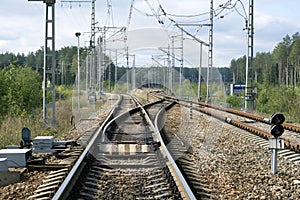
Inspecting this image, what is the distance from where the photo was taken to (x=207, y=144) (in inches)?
473

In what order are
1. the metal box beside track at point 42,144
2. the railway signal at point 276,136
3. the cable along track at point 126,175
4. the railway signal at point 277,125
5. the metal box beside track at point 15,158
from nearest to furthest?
the cable along track at point 126,175, the metal box beside track at point 15,158, the railway signal at point 276,136, the railway signal at point 277,125, the metal box beside track at point 42,144

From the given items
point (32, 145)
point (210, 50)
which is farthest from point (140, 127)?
point (210, 50)

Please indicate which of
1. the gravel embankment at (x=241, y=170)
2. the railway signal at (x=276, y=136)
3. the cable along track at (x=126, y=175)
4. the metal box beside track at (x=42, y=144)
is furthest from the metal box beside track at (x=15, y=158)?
the railway signal at (x=276, y=136)

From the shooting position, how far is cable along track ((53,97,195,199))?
623 cm

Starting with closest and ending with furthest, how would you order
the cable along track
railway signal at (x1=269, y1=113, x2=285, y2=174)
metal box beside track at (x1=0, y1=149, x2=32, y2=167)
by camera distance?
the cable along track < metal box beside track at (x1=0, y1=149, x2=32, y2=167) < railway signal at (x1=269, y1=113, x2=285, y2=174)

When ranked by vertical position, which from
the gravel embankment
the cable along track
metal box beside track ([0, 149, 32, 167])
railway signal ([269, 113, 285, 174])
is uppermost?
railway signal ([269, 113, 285, 174])

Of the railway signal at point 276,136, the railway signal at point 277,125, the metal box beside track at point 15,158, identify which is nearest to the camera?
the metal box beside track at point 15,158

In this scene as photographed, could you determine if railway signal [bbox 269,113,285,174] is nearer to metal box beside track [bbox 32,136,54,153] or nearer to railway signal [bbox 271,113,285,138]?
railway signal [bbox 271,113,285,138]

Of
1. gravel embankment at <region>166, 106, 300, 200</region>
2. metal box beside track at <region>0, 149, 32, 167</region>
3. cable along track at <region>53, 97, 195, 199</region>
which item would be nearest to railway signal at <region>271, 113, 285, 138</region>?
gravel embankment at <region>166, 106, 300, 200</region>

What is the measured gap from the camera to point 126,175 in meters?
7.63

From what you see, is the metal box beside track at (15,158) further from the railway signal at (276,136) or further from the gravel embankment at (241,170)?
the railway signal at (276,136)

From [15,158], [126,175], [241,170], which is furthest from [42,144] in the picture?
[241,170]

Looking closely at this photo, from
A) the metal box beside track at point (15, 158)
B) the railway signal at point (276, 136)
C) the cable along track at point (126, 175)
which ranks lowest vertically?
the cable along track at point (126, 175)

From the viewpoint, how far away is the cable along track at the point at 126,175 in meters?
6.23
